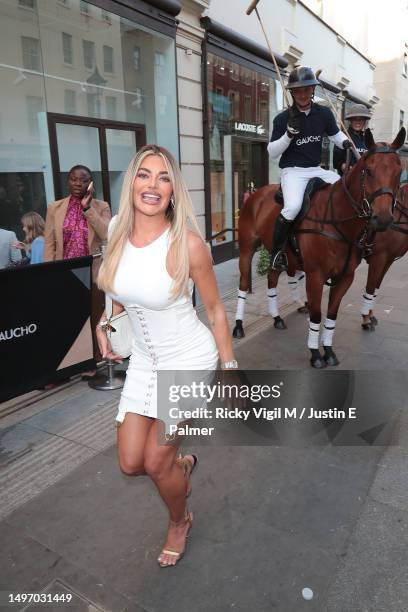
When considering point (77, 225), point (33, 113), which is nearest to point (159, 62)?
point (33, 113)

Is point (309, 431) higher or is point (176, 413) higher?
point (176, 413)

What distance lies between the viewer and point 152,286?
85.9 inches

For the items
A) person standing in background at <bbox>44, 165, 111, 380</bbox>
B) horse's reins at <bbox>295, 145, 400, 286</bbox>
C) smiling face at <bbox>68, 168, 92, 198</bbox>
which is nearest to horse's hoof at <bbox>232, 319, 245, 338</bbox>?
horse's reins at <bbox>295, 145, 400, 286</bbox>

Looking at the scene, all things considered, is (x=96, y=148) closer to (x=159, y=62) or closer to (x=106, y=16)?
(x=106, y=16)

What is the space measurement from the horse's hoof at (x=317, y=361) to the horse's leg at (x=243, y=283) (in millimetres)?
1281

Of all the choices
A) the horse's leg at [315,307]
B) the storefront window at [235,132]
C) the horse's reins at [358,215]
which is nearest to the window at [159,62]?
the storefront window at [235,132]

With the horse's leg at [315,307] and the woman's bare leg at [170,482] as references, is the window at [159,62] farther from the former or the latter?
the woman's bare leg at [170,482]

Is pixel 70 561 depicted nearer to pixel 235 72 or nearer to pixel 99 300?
pixel 99 300

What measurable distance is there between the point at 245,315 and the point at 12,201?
415 cm

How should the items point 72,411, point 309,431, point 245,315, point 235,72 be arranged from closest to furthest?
point 309,431
point 72,411
point 245,315
point 235,72

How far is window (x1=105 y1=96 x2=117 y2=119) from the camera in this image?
8383mm

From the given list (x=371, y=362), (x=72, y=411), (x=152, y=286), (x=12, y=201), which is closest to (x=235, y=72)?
(x=12, y=201)

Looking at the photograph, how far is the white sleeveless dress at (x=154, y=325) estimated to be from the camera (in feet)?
7.23

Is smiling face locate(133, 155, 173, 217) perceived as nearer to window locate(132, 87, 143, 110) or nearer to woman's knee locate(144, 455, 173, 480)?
woman's knee locate(144, 455, 173, 480)
